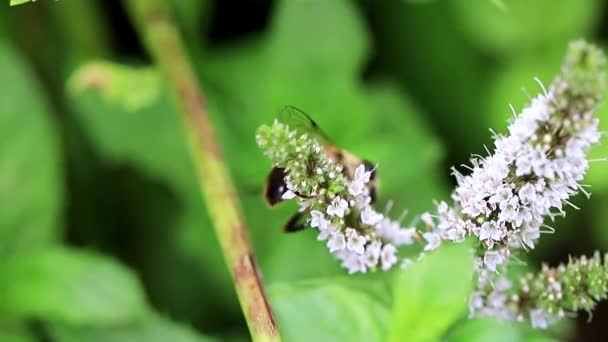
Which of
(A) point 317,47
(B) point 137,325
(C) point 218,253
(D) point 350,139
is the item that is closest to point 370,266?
(B) point 137,325

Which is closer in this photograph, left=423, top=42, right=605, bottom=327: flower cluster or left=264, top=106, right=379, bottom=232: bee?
left=423, top=42, right=605, bottom=327: flower cluster

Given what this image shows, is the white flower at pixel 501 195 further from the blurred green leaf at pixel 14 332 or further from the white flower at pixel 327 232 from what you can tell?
the blurred green leaf at pixel 14 332

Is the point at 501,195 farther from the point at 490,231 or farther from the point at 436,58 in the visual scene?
the point at 436,58

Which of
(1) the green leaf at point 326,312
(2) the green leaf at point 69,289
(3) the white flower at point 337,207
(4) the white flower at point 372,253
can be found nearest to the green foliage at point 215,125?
(2) the green leaf at point 69,289

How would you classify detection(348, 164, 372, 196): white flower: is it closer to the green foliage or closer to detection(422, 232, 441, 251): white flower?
detection(422, 232, 441, 251): white flower

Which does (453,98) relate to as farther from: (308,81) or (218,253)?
(218,253)

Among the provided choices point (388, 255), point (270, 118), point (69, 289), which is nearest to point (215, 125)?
point (270, 118)

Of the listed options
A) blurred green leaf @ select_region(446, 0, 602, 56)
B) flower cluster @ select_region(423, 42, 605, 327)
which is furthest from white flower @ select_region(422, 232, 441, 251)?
blurred green leaf @ select_region(446, 0, 602, 56)
